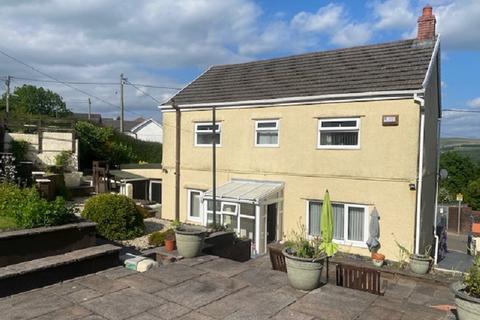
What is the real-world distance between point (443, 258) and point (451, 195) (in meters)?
33.7

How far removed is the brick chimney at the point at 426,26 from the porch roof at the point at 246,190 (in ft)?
29.2

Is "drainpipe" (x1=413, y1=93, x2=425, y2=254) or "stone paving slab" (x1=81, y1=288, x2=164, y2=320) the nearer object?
"stone paving slab" (x1=81, y1=288, x2=164, y2=320)

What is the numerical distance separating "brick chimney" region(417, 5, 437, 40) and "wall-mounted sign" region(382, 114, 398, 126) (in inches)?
185

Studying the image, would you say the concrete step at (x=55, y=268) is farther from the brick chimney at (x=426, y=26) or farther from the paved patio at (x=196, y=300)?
the brick chimney at (x=426, y=26)

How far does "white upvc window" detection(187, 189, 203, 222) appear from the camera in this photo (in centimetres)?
1980

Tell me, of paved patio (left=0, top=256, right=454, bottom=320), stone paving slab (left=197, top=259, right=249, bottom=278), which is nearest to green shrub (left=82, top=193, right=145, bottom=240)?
paved patio (left=0, top=256, right=454, bottom=320)

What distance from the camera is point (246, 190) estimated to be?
17312mm

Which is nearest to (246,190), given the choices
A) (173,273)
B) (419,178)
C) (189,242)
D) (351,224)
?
(351,224)

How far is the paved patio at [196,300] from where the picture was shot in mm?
6500

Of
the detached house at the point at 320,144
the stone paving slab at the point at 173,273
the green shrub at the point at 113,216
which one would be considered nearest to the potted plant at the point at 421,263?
the detached house at the point at 320,144

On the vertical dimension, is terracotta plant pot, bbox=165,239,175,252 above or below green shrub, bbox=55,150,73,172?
below

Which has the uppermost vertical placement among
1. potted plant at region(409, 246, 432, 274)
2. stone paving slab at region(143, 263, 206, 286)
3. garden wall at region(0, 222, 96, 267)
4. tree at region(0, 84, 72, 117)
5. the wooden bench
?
tree at region(0, 84, 72, 117)

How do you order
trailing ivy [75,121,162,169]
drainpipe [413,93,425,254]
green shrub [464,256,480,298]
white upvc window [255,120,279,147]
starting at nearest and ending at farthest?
green shrub [464,256,480,298] → drainpipe [413,93,425,254] → white upvc window [255,120,279,147] → trailing ivy [75,121,162,169]

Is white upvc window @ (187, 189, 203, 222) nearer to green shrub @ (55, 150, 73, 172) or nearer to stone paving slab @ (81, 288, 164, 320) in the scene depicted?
green shrub @ (55, 150, 73, 172)
